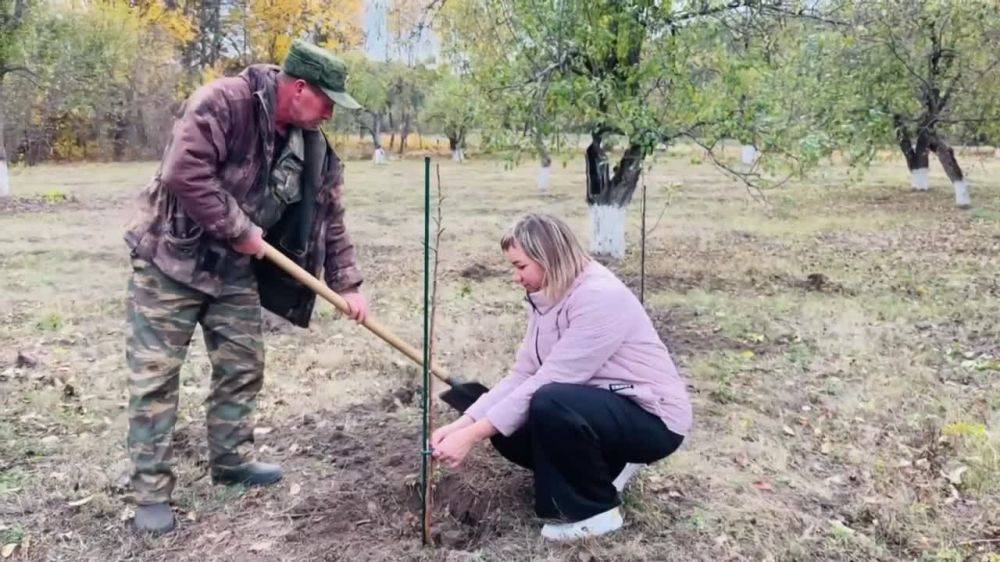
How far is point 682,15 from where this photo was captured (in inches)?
301

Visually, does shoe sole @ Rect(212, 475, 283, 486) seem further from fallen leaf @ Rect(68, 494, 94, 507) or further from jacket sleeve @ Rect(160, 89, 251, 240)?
jacket sleeve @ Rect(160, 89, 251, 240)

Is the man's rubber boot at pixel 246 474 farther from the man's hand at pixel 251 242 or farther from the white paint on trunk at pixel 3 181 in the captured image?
the white paint on trunk at pixel 3 181

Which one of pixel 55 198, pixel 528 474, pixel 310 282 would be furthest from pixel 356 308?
pixel 55 198

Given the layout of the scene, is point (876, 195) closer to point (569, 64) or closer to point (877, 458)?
point (569, 64)

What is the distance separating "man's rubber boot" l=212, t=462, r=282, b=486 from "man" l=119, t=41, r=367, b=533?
333 millimetres

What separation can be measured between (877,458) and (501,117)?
5.22 m

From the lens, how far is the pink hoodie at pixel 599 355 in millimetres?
2875

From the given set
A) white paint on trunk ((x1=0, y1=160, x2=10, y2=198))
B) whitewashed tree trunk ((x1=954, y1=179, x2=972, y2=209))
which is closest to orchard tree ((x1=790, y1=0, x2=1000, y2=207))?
whitewashed tree trunk ((x1=954, y1=179, x2=972, y2=209))

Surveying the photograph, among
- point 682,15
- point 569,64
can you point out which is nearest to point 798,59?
point 682,15

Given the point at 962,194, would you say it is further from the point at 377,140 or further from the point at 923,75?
the point at 377,140

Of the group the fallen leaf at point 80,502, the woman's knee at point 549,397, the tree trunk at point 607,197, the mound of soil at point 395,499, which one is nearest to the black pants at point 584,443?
the woman's knee at point 549,397

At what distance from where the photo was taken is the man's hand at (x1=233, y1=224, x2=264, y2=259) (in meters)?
3.03

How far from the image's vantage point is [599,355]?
9.50 ft

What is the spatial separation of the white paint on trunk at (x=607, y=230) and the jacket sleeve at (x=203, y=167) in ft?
23.1
